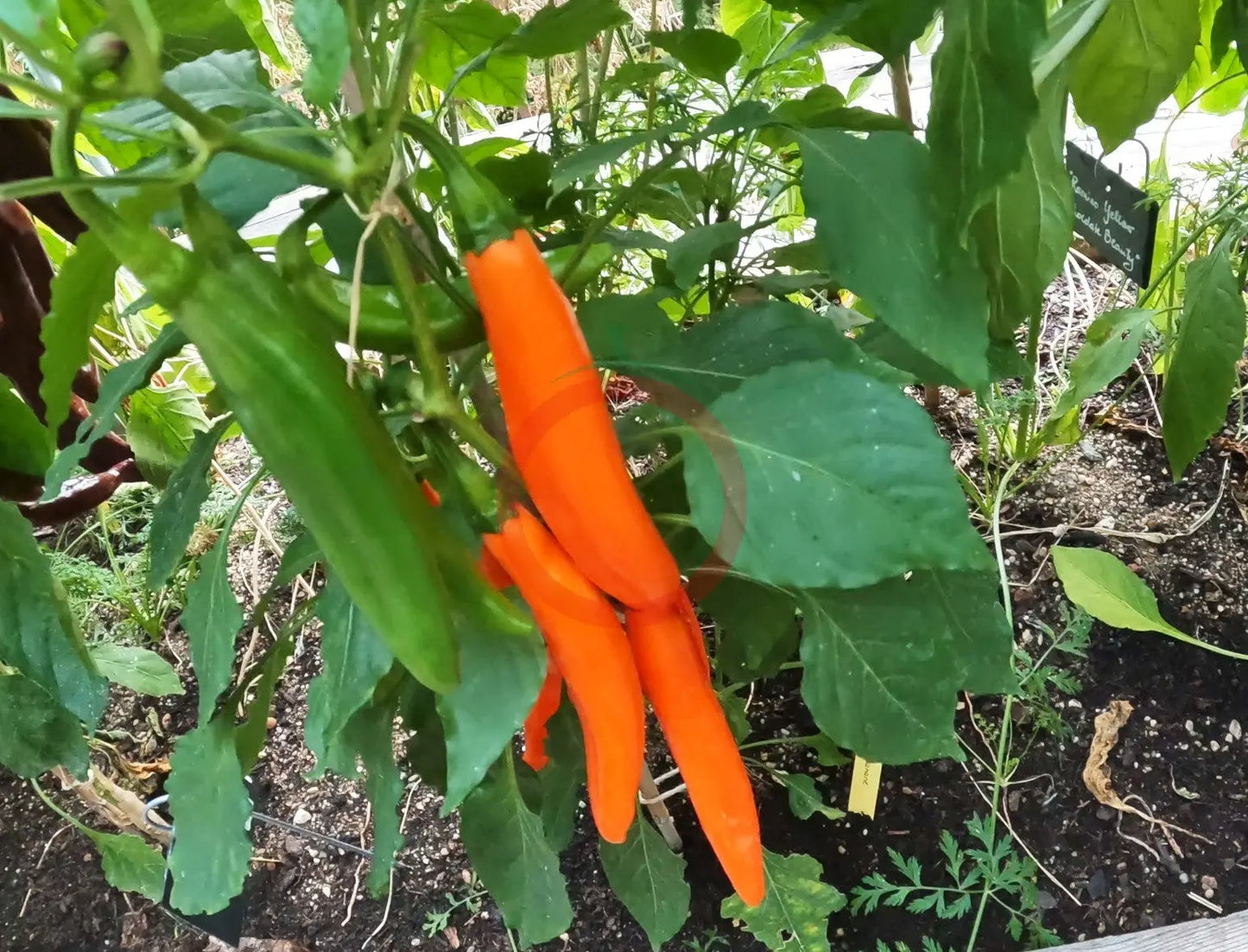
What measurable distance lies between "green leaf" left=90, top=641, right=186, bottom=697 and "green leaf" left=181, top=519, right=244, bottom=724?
0.45 meters

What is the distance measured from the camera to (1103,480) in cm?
106

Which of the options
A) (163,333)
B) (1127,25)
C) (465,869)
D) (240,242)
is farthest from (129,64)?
(465,869)

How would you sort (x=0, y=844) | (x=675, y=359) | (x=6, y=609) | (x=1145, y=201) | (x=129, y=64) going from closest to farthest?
1. (x=129, y=64)
2. (x=675, y=359)
3. (x=6, y=609)
4. (x=1145, y=201)
5. (x=0, y=844)

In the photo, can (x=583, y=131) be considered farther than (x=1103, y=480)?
No

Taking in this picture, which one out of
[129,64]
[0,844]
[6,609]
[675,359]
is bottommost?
[0,844]

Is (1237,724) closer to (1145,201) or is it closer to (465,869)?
(1145,201)

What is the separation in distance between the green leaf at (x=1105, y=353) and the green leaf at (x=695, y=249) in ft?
1.35

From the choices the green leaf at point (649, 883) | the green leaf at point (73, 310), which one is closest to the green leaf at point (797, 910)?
the green leaf at point (649, 883)

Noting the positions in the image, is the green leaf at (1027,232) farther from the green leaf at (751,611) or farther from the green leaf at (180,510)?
the green leaf at (180,510)

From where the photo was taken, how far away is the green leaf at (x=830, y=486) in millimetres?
328

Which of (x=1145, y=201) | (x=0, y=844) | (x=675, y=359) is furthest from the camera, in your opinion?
(x=0, y=844)

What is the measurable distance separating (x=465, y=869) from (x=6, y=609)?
0.49 meters

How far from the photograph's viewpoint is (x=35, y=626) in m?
0.56

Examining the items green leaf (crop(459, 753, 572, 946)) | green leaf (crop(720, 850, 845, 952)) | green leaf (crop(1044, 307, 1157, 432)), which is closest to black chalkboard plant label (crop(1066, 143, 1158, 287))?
green leaf (crop(1044, 307, 1157, 432))
